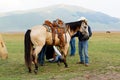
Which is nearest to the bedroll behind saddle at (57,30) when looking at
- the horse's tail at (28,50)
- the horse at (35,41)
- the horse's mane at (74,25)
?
the horse at (35,41)

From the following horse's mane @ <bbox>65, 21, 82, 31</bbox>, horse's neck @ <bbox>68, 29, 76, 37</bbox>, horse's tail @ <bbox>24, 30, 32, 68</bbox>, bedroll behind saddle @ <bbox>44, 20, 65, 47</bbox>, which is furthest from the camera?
horse's mane @ <bbox>65, 21, 82, 31</bbox>

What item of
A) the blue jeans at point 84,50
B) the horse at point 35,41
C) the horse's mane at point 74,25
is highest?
the horse's mane at point 74,25

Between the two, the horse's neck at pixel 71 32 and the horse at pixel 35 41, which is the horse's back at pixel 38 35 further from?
the horse's neck at pixel 71 32

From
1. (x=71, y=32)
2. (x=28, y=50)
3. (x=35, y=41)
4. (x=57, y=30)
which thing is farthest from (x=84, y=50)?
(x=28, y=50)

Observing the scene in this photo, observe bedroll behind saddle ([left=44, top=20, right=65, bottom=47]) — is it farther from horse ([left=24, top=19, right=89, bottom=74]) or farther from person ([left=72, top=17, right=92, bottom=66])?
person ([left=72, top=17, right=92, bottom=66])

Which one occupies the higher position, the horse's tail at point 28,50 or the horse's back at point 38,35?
the horse's back at point 38,35

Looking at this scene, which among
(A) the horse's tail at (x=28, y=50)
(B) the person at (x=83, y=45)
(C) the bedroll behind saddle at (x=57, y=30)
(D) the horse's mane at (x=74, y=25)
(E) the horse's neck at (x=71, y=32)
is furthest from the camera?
(B) the person at (x=83, y=45)

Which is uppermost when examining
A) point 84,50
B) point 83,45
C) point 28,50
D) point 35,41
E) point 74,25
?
point 74,25

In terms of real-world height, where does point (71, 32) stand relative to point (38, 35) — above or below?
below

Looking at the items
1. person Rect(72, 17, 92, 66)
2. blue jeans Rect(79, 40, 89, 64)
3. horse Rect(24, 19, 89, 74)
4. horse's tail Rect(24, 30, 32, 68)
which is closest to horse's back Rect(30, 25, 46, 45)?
horse Rect(24, 19, 89, 74)

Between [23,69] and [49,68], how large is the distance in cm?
108

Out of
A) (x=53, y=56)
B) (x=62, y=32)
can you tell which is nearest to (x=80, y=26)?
(x=62, y=32)

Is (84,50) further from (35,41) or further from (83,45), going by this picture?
(35,41)

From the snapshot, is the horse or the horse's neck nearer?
the horse
